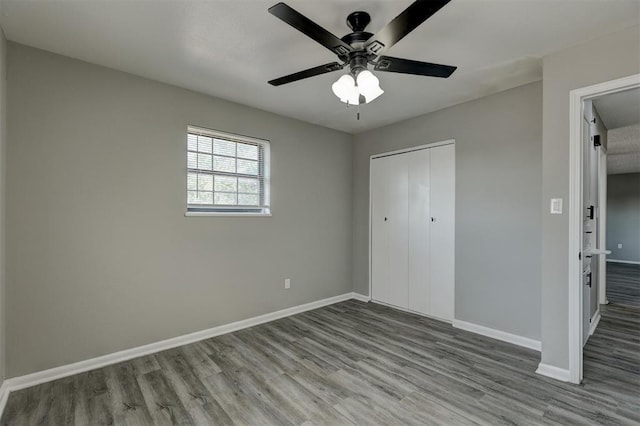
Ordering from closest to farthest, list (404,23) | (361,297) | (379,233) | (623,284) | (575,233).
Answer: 1. (404,23)
2. (575,233)
3. (379,233)
4. (361,297)
5. (623,284)

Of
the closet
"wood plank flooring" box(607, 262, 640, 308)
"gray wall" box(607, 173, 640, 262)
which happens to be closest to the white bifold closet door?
the closet

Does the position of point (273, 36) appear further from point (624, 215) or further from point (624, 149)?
point (624, 215)

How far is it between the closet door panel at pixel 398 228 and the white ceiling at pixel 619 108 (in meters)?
2.03

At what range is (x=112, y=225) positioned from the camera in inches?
102

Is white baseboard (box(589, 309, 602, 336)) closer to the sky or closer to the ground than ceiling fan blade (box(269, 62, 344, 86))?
closer to the ground

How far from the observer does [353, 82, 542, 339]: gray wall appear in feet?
9.39

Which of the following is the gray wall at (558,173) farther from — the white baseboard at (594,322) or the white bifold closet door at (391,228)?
the white bifold closet door at (391,228)

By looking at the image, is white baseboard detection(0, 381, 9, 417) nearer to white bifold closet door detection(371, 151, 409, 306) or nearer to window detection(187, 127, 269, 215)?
window detection(187, 127, 269, 215)

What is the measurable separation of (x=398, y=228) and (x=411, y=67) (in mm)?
2581

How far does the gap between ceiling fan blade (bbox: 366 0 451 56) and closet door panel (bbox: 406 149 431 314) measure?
2.27 meters

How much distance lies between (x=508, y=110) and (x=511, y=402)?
2.59 metres

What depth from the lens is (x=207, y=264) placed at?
3.15 metres

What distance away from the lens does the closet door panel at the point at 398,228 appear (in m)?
3.96

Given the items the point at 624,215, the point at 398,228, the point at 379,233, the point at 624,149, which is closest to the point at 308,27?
the point at 398,228
